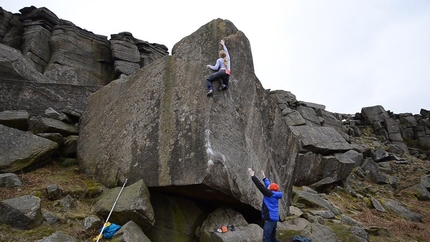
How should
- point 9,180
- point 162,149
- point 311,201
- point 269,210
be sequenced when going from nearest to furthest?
1. point 9,180
2. point 269,210
3. point 162,149
4. point 311,201

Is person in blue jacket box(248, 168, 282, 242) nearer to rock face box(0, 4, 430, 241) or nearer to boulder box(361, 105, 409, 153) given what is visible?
rock face box(0, 4, 430, 241)

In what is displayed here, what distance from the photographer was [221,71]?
7.67 meters

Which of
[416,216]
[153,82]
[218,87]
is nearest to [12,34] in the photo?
[153,82]

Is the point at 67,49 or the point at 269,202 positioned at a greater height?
the point at 67,49

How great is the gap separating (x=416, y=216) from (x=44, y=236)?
49.0 ft

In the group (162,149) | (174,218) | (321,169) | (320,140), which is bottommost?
(174,218)

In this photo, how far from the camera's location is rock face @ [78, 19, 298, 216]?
6.98 metres

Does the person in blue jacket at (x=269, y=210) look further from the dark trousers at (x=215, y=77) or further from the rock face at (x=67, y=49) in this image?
the rock face at (x=67, y=49)

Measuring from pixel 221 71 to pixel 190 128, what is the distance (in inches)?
63.2

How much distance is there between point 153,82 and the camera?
881 centimetres

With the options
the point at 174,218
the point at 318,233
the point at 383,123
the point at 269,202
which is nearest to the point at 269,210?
the point at 269,202

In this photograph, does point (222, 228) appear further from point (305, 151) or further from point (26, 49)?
point (26, 49)

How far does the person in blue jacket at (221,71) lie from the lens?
25.1 ft

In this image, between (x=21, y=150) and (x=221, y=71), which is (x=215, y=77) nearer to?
(x=221, y=71)
